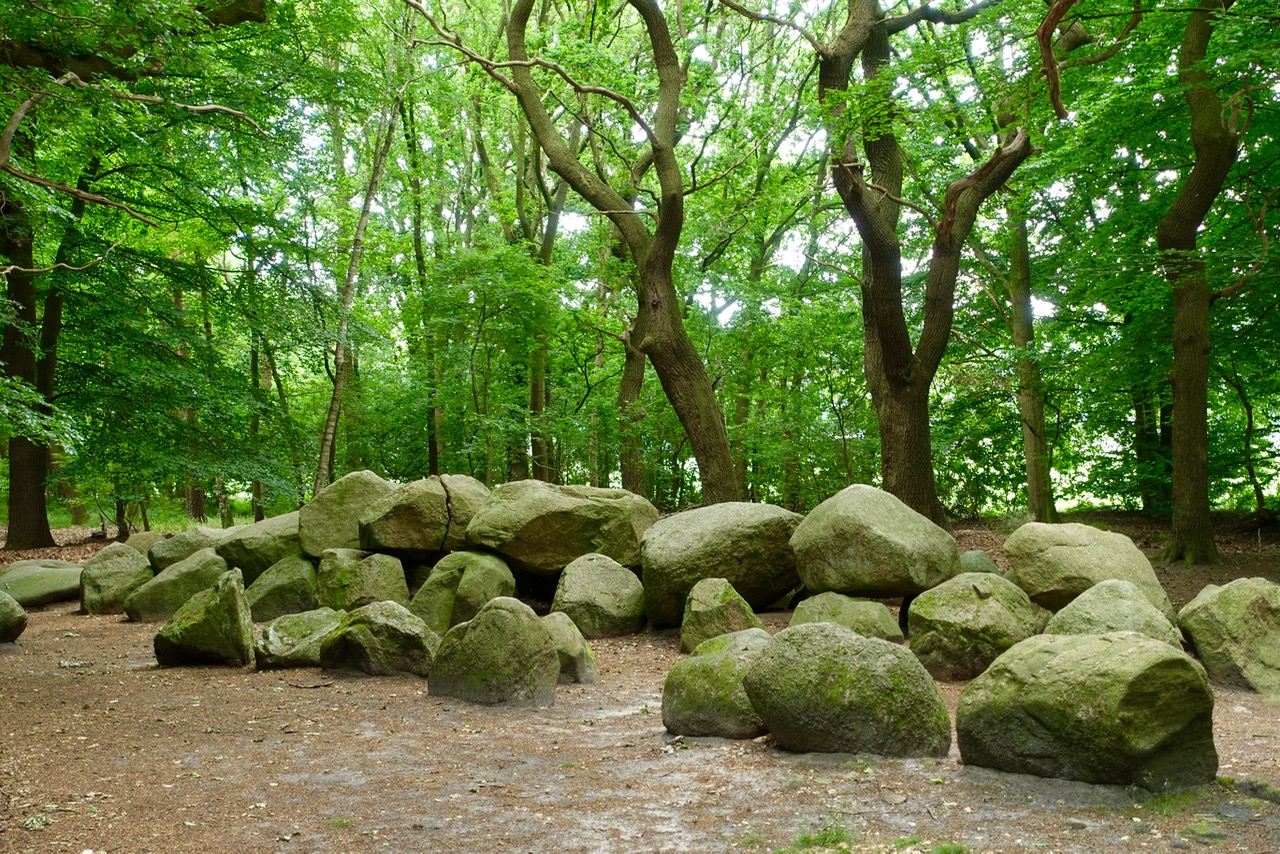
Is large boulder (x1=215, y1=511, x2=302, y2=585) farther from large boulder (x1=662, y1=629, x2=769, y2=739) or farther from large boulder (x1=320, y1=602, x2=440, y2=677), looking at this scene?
large boulder (x1=662, y1=629, x2=769, y2=739)

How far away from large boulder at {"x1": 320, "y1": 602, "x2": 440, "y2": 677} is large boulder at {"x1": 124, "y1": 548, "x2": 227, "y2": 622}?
3.74 m

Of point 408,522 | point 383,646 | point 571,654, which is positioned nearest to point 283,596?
point 408,522

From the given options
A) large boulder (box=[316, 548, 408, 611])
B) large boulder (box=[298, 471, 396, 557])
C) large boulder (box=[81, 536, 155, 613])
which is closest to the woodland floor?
large boulder (box=[316, 548, 408, 611])

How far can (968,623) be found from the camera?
6.75 m

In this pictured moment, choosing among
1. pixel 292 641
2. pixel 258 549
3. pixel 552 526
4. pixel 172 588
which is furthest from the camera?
pixel 258 549

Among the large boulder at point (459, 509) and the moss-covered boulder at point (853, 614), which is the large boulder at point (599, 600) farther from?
the moss-covered boulder at point (853, 614)

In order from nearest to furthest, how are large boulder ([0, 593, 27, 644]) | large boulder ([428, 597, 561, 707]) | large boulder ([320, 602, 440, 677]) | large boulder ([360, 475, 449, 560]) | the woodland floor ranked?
the woodland floor < large boulder ([428, 597, 561, 707]) < large boulder ([320, 602, 440, 677]) < large boulder ([0, 593, 27, 644]) < large boulder ([360, 475, 449, 560])

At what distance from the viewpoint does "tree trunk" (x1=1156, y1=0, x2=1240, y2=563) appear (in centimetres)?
1005

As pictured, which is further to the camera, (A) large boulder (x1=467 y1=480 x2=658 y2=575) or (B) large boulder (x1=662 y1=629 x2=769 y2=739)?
(A) large boulder (x1=467 y1=480 x2=658 y2=575)

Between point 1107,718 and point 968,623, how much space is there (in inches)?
105

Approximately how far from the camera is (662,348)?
11.3 meters

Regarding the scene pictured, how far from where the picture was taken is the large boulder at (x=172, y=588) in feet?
33.4

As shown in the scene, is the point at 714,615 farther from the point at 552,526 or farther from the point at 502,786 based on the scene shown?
the point at 502,786

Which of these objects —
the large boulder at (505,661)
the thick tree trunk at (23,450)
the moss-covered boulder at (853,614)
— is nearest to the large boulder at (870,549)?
the moss-covered boulder at (853,614)
